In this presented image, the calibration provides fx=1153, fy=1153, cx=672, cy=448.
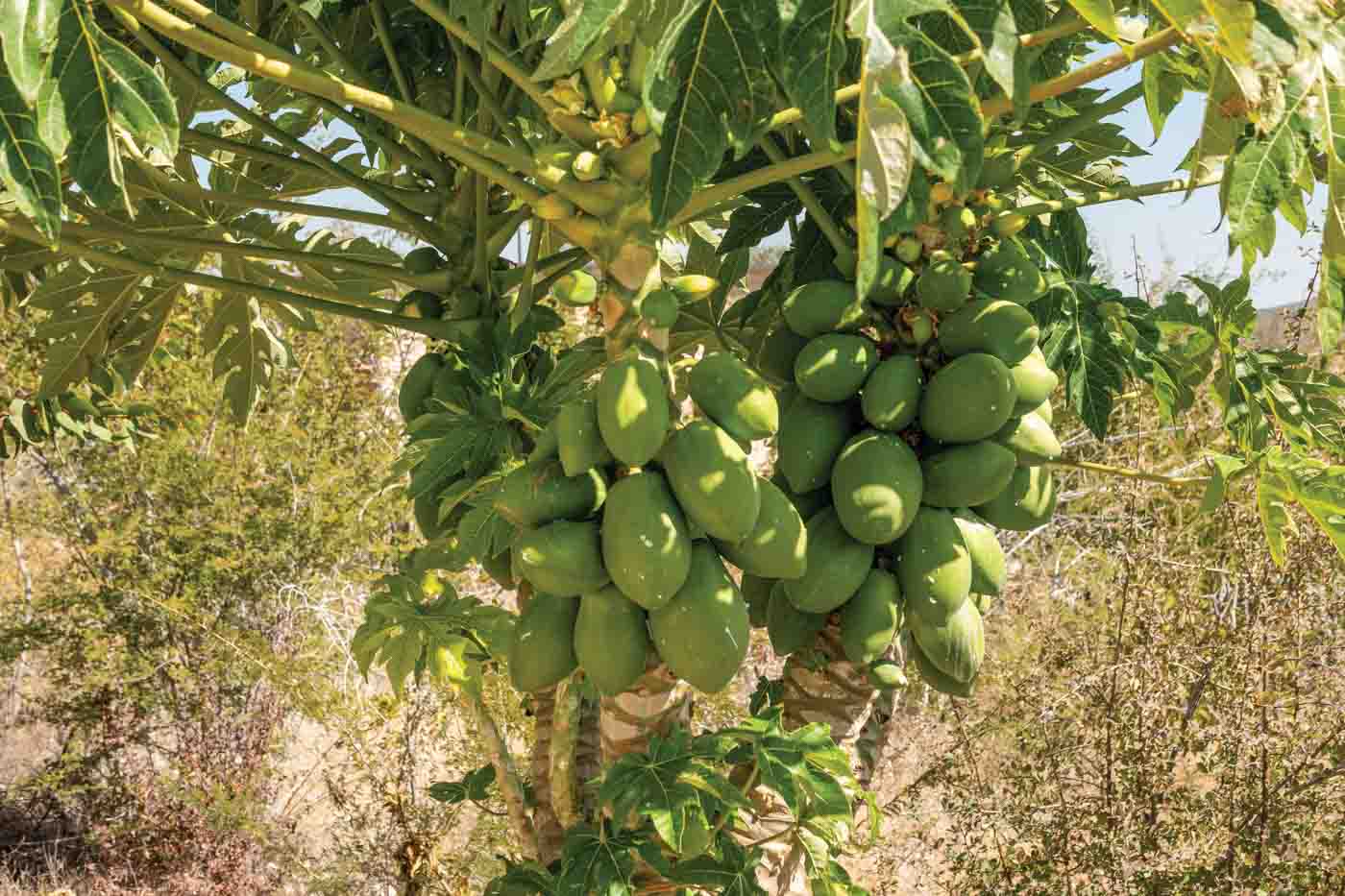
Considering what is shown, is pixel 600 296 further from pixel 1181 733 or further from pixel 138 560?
pixel 138 560

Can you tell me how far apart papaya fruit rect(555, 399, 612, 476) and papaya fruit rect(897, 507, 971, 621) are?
0.36 meters

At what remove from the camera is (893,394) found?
49.0 inches

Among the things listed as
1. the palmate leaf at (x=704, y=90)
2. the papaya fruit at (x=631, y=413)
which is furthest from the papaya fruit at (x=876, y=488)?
the palmate leaf at (x=704, y=90)

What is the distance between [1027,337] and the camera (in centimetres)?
128

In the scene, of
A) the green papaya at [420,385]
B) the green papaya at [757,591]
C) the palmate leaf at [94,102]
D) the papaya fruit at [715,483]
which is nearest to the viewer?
the palmate leaf at [94,102]

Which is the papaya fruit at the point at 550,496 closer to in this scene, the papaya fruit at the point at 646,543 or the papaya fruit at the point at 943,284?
the papaya fruit at the point at 646,543

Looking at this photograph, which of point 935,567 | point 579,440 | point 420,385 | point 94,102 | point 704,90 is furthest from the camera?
point 420,385

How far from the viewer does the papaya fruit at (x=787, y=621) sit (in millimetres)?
1337

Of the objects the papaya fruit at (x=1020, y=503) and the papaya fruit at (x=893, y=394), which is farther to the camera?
the papaya fruit at (x=1020, y=503)

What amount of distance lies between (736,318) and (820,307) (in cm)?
46

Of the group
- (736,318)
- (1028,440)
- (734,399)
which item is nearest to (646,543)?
(734,399)

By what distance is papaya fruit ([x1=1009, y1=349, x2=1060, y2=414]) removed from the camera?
50.8 inches

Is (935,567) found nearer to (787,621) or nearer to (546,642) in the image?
(787,621)

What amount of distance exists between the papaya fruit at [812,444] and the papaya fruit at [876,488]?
1.6 inches
